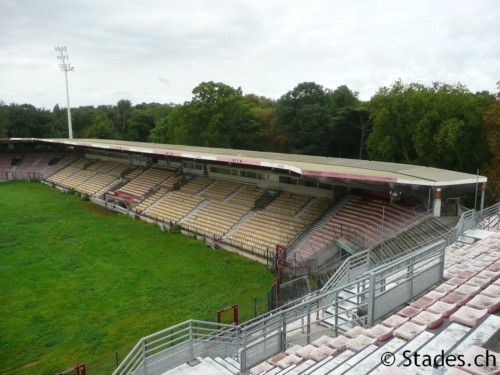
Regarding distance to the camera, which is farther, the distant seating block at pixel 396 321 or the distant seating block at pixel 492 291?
the distant seating block at pixel 492 291

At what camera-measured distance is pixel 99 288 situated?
608 inches

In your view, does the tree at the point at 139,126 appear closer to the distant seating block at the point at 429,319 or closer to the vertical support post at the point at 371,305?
the vertical support post at the point at 371,305

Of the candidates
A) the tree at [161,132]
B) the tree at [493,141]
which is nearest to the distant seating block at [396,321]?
the tree at [493,141]

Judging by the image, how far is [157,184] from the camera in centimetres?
3102

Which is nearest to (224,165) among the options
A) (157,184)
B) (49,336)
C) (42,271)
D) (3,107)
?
(157,184)

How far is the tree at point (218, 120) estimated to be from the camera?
43562 millimetres

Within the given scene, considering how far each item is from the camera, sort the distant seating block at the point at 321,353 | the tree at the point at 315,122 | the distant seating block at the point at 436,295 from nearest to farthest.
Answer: the distant seating block at the point at 321,353, the distant seating block at the point at 436,295, the tree at the point at 315,122

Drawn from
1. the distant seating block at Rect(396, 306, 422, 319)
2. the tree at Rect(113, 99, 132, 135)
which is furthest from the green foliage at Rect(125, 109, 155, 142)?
the distant seating block at Rect(396, 306, 422, 319)

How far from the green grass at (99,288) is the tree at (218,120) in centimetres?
2062

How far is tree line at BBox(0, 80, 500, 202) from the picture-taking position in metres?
A: 26.1

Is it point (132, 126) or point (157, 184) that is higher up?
point (132, 126)

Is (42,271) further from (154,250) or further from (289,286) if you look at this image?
(289,286)

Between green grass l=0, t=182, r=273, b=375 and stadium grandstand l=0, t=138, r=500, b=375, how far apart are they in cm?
113

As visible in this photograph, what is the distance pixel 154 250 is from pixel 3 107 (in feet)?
183
